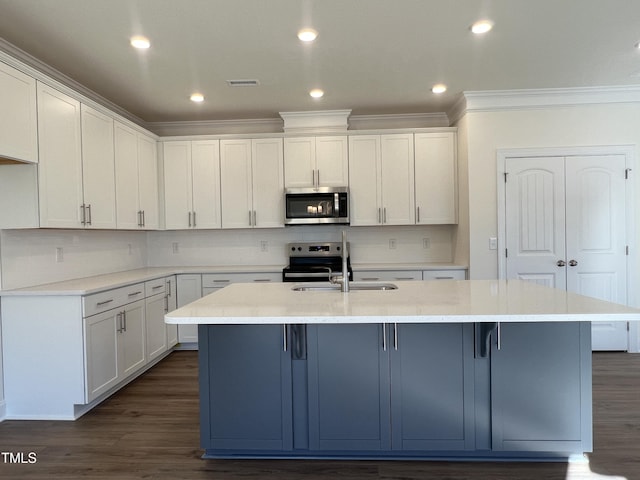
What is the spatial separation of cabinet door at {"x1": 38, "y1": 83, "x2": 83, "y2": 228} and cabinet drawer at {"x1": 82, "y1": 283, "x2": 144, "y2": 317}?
575 millimetres

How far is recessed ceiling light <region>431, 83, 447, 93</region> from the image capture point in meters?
4.08

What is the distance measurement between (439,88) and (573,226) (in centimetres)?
193

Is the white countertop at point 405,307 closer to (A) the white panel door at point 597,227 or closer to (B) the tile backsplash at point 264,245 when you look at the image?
(A) the white panel door at point 597,227

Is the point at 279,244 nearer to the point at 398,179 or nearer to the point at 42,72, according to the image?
the point at 398,179

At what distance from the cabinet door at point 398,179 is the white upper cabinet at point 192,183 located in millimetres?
→ 1902

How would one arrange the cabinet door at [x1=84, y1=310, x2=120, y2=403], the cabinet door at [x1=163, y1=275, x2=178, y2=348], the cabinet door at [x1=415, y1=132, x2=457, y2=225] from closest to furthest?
the cabinet door at [x1=84, y1=310, x2=120, y2=403]
the cabinet door at [x1=163, y1=275, x2=178, y2=348]
the cabinet door at [x1=415, y1=132, x2=457, y2=225]

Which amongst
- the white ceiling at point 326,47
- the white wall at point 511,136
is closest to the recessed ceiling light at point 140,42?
the white ceiling at point 326,47

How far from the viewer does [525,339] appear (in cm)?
223

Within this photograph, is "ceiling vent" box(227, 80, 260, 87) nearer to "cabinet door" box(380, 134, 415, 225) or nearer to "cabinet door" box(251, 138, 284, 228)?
"cabinet door" box(251, 138, 284, 228)

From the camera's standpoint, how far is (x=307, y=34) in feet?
9.82

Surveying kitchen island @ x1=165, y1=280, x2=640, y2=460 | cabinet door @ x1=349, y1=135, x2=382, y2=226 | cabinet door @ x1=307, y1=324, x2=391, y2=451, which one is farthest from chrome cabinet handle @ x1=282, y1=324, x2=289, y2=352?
cabinet door @ x1=349, y1=135, x2=382, y2=226

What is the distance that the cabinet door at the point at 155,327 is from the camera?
396 cm

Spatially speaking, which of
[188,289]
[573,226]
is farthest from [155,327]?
[573,226]

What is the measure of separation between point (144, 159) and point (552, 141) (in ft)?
13.8
